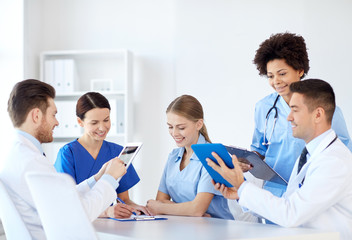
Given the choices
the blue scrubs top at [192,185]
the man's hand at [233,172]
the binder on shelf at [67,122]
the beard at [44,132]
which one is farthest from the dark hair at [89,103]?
the binder on shelf at [67,122]

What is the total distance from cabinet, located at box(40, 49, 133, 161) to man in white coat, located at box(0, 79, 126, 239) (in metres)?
2.59

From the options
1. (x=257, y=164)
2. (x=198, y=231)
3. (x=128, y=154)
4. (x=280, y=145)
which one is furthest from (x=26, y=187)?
(x=280, y=145)

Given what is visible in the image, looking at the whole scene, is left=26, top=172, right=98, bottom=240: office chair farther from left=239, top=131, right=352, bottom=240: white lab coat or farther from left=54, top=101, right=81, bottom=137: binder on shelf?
left=54, top=101, right=81, bottom=137: binder on shelf

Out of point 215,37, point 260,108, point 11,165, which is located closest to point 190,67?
point 215,37

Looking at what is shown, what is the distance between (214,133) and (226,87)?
42 cm

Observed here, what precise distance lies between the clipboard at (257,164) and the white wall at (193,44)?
2.10m

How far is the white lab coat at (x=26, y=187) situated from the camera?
1761 mm

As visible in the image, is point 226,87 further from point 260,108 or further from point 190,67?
point 260,108

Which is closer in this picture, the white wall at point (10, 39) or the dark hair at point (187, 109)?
the dark hair at point (187, 109)

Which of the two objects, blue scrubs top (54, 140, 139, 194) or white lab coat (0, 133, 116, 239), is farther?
blue scrubs top (54, 140, 139, 194)

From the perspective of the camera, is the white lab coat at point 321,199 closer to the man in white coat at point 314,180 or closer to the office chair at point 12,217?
the man in white coat at point 314,180

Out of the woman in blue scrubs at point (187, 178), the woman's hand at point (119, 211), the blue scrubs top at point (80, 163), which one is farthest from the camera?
the blue scrubs top at point (80, 163)

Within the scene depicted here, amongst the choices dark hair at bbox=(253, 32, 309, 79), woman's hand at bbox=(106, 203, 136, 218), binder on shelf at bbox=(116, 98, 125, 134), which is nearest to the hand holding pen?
woman's hand at bbox=(106, 203, 136, 218)

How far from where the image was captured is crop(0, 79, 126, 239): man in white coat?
69.6 inches
